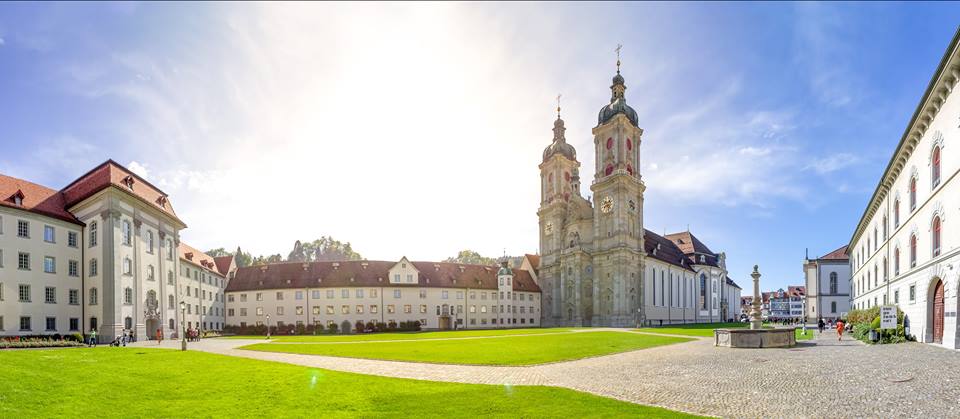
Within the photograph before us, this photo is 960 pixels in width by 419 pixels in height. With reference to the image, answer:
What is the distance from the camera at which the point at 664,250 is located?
311 ft

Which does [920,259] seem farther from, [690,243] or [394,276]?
[690,243]

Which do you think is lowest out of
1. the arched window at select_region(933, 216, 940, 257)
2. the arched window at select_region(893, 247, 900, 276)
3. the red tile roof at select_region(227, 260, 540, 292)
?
the red tile roof at select_region(227, 260, 540, 292)

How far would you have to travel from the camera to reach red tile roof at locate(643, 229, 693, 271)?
87250 mm

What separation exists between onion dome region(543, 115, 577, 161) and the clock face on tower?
1784 cm

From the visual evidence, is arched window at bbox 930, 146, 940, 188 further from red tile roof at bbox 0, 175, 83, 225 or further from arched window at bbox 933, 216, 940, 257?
red tile roof at bbox 0, 175, 83, 225

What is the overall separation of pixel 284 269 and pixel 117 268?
35.4 m

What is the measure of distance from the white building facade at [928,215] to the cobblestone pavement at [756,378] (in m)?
3.65

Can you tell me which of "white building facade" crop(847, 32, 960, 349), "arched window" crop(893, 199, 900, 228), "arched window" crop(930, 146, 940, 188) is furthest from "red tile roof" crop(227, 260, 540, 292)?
"arched window" crop(930, 146, 940, 188)

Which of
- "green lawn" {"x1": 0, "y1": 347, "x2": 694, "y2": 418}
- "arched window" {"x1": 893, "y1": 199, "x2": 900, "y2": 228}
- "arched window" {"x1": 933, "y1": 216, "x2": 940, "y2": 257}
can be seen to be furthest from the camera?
"arched window" {"x1": 893, "y1": 199, "x2": 900, "y2": 228}

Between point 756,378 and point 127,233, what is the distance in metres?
49.1

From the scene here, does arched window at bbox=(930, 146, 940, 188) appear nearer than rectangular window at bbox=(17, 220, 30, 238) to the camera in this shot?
Yes

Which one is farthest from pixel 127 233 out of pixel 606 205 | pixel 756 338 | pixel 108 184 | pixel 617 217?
pixel 606 205

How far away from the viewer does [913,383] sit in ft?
45.3

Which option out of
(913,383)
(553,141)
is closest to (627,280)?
(553,141)
